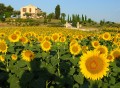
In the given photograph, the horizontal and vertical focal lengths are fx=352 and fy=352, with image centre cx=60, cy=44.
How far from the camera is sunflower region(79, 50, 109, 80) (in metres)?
2.71

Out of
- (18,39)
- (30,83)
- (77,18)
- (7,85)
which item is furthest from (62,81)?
(77,18)

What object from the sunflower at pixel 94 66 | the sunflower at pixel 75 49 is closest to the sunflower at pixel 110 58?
the sunflower at pixel 75 49

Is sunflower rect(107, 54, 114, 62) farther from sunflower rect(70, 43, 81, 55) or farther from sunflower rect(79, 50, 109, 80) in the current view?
sunflower rect(79, 50, 109, 80)

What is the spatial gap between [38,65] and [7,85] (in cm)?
58

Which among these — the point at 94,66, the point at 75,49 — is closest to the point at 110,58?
the point at 75,49

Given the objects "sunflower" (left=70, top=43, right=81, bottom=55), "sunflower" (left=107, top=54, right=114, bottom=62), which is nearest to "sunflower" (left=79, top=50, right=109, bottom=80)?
"sunflower" (left=107, top=54, right=114, bottom=62)

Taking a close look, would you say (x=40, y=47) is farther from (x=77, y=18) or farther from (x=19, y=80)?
(x=77, y=18)

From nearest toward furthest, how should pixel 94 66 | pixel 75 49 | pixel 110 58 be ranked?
1. pixel 94 66
2. pixel 110 58
3. pixel 75 49

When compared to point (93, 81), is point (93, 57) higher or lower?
higher

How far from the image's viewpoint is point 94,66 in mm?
2688

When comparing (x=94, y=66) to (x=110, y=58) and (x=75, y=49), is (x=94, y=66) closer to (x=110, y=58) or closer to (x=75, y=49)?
(x=110, y=58)

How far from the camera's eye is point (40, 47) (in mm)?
6484

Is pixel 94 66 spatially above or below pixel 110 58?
above

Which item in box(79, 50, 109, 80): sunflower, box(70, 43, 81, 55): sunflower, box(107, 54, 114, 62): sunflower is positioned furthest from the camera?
box(70, 43, 81, 55): sunflower
